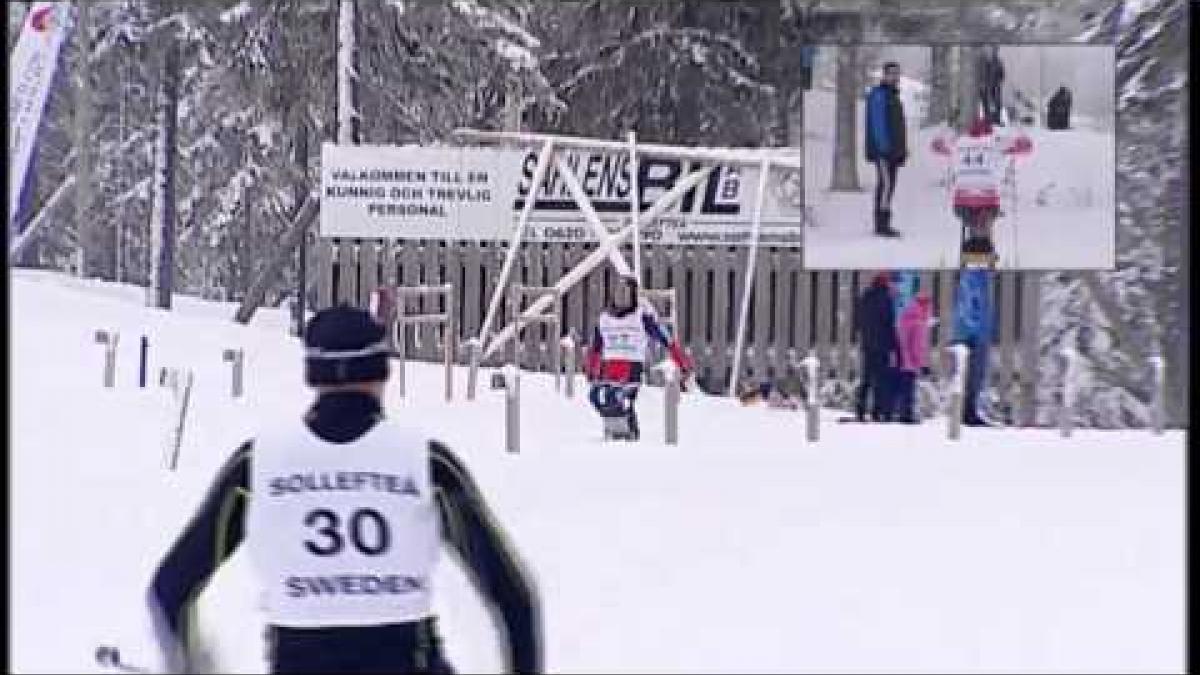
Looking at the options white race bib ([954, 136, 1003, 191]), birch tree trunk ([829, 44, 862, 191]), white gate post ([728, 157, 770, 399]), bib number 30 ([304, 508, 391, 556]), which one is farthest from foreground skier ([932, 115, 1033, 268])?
bib number 30 ([304, 508, 391, 556])

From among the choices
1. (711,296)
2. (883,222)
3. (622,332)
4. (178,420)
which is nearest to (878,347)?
(883,222)

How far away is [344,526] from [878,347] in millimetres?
17961

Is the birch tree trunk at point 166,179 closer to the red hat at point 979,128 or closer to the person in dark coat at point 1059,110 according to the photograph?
the red hat at point 979,128

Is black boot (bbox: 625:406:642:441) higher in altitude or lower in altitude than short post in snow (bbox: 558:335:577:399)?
lower

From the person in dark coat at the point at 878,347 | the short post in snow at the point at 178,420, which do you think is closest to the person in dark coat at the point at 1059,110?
the person in dark coat at the point at 878,347

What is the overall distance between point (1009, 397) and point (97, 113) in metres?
24.8

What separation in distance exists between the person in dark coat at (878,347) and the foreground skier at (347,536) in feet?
58.4

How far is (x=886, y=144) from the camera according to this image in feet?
78.8

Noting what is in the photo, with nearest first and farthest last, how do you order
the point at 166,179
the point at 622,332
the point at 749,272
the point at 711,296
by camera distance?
the point at 622,332 < the point at 749,272 < the point at 711,296 < the point at 166,179

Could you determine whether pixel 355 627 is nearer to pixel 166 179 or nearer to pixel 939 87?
pixel 939 87

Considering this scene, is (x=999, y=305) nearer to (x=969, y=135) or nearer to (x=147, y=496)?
(x=969, y=135)

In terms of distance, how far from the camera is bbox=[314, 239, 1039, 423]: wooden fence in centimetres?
2631

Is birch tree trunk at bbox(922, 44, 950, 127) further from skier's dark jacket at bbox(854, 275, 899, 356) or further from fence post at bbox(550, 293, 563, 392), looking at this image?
fence post at bbox(550, 293, 563, 392)

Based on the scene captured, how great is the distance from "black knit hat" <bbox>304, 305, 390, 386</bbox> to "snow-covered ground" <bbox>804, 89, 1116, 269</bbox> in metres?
19.1
